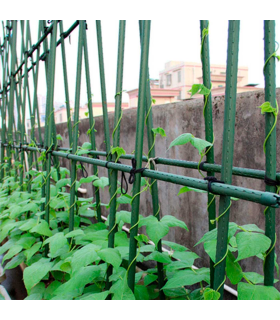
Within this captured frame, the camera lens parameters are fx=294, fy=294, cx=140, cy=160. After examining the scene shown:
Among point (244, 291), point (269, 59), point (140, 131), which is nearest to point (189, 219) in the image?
point (140, 131)

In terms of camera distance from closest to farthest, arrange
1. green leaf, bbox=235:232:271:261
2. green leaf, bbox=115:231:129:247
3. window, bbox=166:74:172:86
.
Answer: green leaf, bbox=235:232:271:261 < green leaf, bbox=115:231:129:247 < window, bbox=166:74:172:86

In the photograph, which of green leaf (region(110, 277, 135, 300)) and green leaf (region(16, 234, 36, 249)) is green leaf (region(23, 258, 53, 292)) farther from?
green leaf (region(110, 277, 135, 300))

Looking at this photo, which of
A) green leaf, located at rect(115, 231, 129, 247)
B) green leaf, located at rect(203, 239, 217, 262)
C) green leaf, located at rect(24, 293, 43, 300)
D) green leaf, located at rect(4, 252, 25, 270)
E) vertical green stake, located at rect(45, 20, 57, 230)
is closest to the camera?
green leaf, located at rect(203, 239, 217, 262)

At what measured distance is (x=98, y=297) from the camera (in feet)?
3.80

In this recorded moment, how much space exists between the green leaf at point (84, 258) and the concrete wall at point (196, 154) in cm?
89

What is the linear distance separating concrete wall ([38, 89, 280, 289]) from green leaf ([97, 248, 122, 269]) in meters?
0.82

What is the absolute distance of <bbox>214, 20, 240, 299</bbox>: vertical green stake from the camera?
2.86ft

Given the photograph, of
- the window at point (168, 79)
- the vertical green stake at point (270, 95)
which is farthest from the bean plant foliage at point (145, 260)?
the window at point (168, 79)

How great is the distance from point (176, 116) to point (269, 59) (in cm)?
125

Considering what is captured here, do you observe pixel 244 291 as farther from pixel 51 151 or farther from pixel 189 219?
pixel 51 151

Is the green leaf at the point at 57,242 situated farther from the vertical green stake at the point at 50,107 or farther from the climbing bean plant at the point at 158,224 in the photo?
the vertical green stake at the point at 50,107

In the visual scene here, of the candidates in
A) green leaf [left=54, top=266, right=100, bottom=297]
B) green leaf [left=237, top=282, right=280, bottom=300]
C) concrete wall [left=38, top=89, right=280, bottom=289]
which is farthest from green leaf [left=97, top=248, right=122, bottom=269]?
concrete wall [left=38, top=89, right=280, bottom=289]

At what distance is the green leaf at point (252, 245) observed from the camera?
A: 0.83 meters

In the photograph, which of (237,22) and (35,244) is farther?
(35,244)
